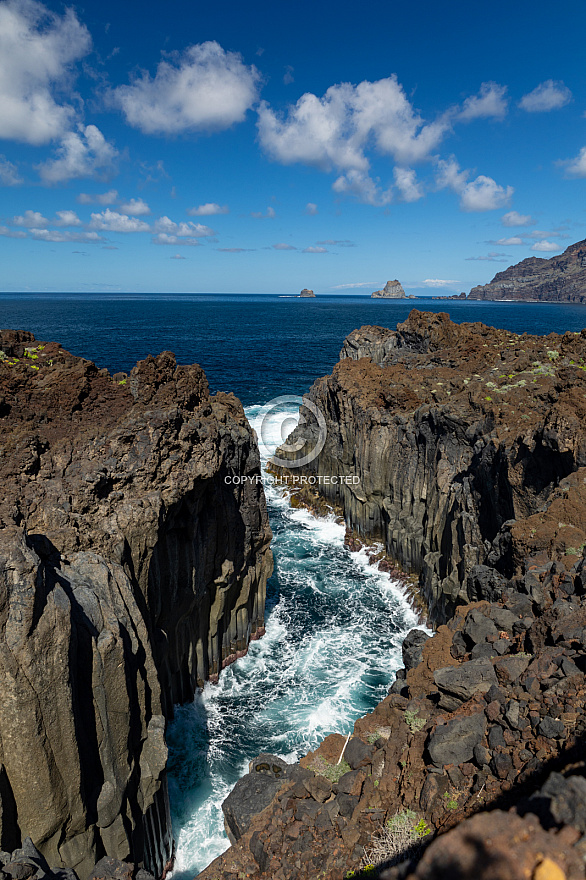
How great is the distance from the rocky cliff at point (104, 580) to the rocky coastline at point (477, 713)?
3256 millimetres

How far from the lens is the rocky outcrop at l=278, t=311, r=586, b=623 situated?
17.4 m

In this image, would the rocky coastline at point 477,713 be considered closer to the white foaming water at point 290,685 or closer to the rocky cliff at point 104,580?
the rocky cliff at point 104,580

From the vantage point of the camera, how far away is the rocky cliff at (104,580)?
9719 mm

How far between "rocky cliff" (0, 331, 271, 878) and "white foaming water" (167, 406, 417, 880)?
4.29ft

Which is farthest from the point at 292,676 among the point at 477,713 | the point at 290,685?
the point at 477,713

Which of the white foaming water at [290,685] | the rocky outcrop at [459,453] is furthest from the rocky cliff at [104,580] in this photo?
the rocky outcrop at [459,453]

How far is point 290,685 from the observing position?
2095 cm

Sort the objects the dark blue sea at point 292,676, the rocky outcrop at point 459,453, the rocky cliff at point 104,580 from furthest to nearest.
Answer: the rocky outcrop at point 459,453 → the dark blue sea at point 292,676 → the rocky cliff at point 104,580

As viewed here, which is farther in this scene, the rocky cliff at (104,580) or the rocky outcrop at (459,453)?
the rocky outcrop at (459,453)

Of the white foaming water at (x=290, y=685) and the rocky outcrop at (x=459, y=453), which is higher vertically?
the rocky outcrop at (x=459, y=453)

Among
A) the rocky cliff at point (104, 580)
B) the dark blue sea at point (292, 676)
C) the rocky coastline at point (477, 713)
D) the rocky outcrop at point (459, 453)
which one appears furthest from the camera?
the rocky outcrop at point (459, 453)

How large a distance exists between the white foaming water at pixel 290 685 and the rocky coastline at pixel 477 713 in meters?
3.62

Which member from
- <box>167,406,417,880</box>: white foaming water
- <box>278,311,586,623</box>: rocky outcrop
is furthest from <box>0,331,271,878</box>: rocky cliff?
<box>278,311,586,623</box>: rocky outcrop

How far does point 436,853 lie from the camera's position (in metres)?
5.08
